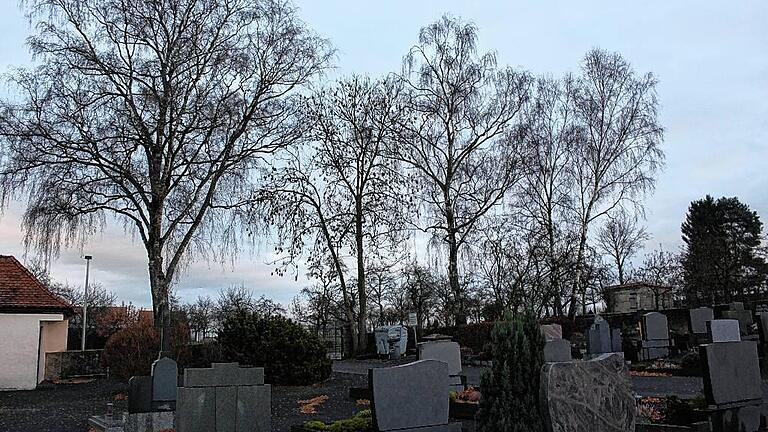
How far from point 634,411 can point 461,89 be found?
2281 cm

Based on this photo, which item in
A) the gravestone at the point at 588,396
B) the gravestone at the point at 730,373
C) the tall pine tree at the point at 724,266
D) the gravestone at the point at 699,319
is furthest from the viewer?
the tall pine tree at the point at 724,266

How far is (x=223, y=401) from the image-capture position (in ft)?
31.2

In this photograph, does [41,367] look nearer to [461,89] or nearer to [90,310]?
[461,89]

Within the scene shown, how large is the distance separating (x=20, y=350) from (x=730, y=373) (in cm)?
2029

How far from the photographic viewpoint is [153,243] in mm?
20422

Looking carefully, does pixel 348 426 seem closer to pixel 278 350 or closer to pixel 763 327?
pixel 278 350

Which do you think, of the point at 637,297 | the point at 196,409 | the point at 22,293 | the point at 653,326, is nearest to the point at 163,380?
the point at 196,409

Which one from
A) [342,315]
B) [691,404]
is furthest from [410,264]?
[691,404]

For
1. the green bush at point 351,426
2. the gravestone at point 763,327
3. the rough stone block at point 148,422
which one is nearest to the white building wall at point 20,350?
the rough stone block at point 148,422

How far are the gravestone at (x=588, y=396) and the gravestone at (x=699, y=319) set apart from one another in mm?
14843

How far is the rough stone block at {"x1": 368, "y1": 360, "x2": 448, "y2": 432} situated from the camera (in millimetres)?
7758

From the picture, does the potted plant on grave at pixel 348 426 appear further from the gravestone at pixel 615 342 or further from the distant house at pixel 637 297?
the distant house at pixel 637 297

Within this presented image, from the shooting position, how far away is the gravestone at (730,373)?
28.2 ft

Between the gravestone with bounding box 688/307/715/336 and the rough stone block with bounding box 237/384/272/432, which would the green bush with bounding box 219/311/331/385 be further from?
the gravestone with bounding box 688/307/715/336
